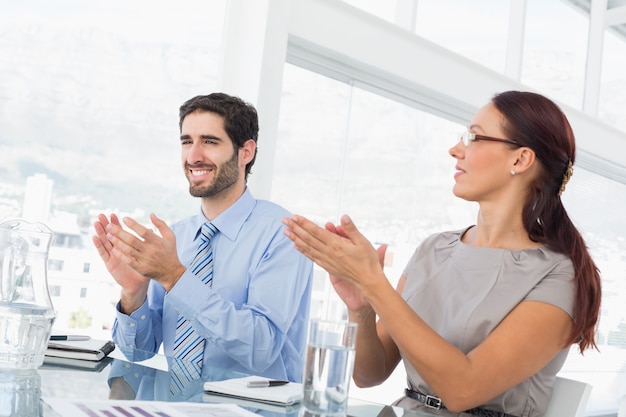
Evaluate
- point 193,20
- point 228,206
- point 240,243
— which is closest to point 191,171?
point 228,206

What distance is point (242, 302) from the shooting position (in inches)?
87.7

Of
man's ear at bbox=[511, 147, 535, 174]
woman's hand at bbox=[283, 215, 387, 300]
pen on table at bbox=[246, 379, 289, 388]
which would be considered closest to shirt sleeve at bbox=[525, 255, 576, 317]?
man's ear at bbox=[511, 147, 535, 174]

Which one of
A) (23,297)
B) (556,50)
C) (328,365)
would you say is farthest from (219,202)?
(556,50)

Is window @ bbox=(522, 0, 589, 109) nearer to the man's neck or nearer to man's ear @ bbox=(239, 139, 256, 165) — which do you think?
man's ear @ bbox=(239, 139, 256, 165)

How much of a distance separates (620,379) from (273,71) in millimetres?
5742

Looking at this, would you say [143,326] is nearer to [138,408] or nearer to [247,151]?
[247,151]

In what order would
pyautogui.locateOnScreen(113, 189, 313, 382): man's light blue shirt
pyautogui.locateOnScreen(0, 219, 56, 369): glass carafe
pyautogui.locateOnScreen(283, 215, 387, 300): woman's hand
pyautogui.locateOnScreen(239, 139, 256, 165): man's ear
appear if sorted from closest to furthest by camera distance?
pyautogui.locateOnScreen(0, 219, 56, 369): glass carafe < pyautogui.locateOnScreen(283, 215, 387, 300): woman's hand < pyautogui.locateOnScreen(113, 189, 313, 382): man's light blue shirt < pyautogui.locateOnScreen(239, 139, 256, 165): man's ear

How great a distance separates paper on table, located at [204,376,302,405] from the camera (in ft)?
4.30

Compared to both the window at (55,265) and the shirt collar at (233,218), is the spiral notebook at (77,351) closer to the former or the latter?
the shirt collar at (233,218)

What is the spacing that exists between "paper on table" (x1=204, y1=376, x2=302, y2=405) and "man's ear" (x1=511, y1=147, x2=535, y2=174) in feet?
2.78

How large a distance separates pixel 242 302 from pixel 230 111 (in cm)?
70

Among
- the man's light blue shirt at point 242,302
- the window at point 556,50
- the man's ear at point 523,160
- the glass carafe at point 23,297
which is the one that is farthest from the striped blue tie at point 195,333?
the window at point 556,50

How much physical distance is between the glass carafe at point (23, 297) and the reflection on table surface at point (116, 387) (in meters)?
0.04

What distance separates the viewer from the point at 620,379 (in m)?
7.62
